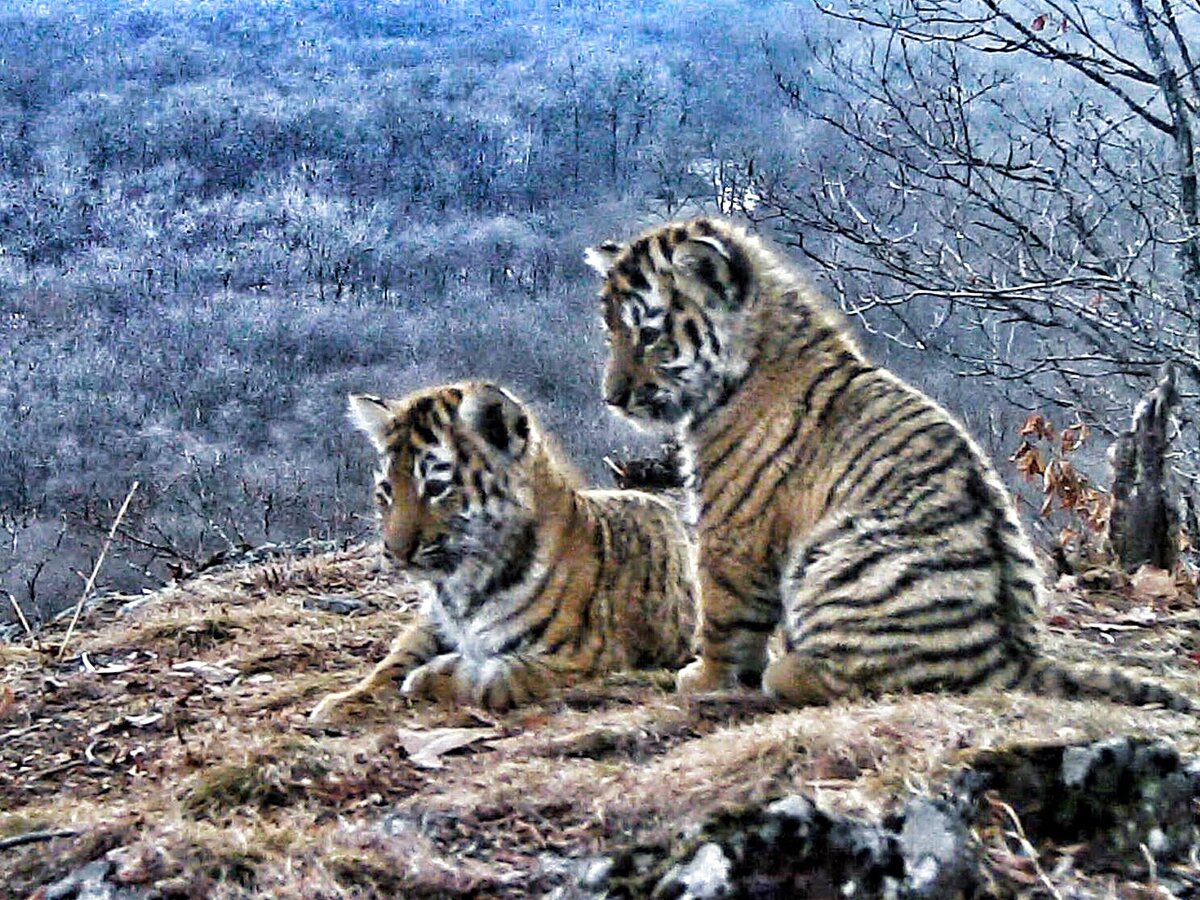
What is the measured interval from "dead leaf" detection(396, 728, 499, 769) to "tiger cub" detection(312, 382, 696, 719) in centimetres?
29

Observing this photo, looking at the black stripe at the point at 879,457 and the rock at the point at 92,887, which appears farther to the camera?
the black stripe at the point at 879,457

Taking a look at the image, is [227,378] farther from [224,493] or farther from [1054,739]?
[1054,739]

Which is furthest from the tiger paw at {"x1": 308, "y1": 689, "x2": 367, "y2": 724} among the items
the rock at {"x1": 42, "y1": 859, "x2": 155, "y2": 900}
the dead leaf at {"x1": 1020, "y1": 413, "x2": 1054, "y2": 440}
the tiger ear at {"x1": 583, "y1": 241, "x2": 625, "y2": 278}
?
the dead leaf at {"x1": 1020, "y1": 413, "x2": 1054, "y2": 440}

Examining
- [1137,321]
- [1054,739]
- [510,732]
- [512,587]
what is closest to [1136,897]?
[1054,739]

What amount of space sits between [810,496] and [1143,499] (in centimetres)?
298

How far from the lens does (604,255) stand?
3.51m

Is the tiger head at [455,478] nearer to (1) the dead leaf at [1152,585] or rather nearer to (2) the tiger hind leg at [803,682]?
(2) the tiger hind leg at [803,682]

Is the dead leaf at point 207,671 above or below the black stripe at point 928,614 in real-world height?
below

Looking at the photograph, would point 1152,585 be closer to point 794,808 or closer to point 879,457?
point 879,457

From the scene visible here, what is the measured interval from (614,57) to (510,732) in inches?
369

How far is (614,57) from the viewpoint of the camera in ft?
37.5

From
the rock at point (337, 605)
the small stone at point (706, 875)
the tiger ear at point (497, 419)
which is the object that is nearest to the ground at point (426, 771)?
the small stone at point (706, 875)

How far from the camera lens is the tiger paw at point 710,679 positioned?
10.7ft

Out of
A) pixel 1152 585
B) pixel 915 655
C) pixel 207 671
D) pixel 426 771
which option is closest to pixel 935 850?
pixel 915 655
